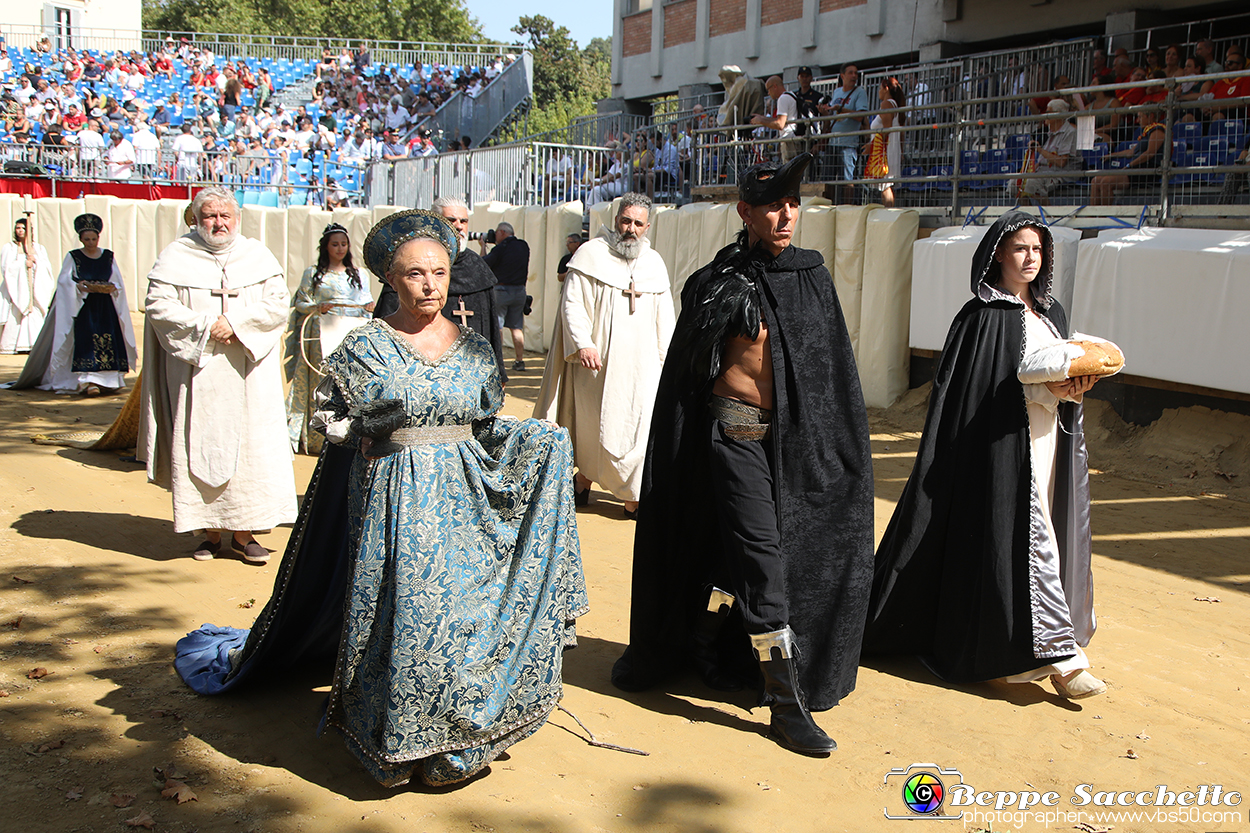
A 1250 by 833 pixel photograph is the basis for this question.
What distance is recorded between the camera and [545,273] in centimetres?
1716

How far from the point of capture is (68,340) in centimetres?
1220

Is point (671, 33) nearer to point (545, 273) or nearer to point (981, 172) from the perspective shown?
point (545, 273)

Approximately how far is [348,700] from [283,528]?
3.72 meters

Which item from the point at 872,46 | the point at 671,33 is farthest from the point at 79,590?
the point at 671,33

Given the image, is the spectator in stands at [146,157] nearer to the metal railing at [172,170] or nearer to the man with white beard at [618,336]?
the metal railing at [172,170]

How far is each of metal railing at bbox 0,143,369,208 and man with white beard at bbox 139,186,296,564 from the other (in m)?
18.5

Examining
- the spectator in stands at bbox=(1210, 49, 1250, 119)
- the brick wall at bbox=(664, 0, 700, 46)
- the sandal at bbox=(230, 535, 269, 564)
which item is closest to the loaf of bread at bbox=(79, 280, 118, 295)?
the sandal at bbox=(230, 535, 269, 564)

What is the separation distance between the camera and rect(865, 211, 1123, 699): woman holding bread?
13.8 ft

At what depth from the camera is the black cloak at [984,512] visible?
4.24 m

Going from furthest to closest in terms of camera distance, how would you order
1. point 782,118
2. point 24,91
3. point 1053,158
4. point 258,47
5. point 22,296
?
1. point 258,47
2. point 24,91
3. point 22,296
4. point 782,118
5. point 1053,158

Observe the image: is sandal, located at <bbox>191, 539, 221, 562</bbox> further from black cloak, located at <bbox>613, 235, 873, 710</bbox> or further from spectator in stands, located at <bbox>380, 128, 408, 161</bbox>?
spectator in stands, located at <bbox>380, 128, 408, 161</bbox>

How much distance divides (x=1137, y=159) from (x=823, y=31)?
12.4 meters

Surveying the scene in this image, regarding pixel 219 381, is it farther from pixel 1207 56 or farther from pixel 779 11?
pixel 779 11

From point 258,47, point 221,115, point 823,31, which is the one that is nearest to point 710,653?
point 823,31
